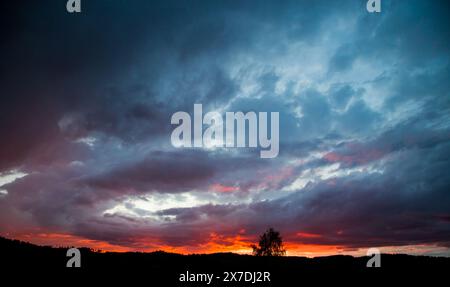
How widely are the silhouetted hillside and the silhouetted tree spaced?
1257 inches

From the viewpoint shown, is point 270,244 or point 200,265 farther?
point 270,244

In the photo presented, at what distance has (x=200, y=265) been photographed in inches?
821

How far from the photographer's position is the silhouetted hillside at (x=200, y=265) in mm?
18375

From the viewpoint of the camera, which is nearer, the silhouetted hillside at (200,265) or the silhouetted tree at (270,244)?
the silhouetted hillside at (200,265)

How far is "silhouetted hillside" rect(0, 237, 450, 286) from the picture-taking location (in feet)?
60.3

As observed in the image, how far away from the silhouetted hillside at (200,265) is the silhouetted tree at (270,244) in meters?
31.9

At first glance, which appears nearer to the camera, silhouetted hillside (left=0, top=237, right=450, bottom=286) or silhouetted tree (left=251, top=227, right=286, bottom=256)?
silhouetted hillside (left=0, top=237, right=450, bottom=286)

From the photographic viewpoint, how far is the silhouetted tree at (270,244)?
55.4 meters

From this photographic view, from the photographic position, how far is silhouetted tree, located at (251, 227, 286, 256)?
2181 inches

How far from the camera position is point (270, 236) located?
56.2 m

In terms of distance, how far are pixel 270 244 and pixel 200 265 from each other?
123 ft
